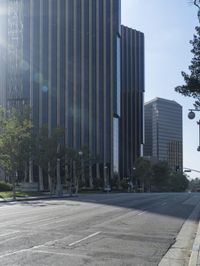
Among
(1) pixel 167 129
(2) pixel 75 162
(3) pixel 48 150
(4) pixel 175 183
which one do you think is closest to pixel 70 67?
(1) pixel 167 129

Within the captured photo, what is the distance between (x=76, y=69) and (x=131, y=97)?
47654mm

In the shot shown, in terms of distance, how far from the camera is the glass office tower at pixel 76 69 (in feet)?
443

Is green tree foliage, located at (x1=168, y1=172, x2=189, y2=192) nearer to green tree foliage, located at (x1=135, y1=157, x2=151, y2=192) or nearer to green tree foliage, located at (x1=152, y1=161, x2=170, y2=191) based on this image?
green tree foliage, located at (x1=152, y1=161, x2=170, y2=191)

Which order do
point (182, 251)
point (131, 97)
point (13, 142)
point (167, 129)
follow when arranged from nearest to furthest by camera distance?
1. point (182, 251)
2. point (13, 142)
3. point (167, 129)
4. point (131, 97)

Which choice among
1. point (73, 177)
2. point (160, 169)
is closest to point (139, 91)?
point (160, 169)

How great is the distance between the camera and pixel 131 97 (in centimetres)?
18138

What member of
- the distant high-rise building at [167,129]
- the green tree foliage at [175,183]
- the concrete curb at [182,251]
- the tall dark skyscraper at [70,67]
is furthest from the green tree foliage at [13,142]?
the green tree foliage at [175,183]

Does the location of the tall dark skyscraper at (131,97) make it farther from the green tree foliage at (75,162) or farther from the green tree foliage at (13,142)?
the green tree foliage at (13,142)

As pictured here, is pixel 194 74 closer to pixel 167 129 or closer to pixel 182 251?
pixel 182 251

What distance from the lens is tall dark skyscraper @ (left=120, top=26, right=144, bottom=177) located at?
17362cm

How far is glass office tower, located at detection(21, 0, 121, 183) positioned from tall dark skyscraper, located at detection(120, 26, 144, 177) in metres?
29.3

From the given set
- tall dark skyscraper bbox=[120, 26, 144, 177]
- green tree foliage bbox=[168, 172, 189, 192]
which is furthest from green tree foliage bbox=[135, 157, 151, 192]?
green tree foliage bbox=[168, 172, 189, 192]

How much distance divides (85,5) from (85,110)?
27673mm

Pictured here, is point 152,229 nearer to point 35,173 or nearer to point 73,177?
point 73,177
